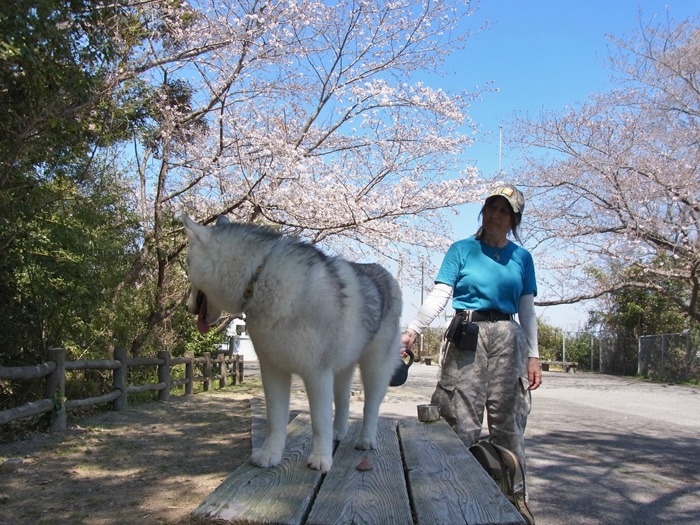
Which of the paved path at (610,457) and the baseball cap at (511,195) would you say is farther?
the paved path at (610,457)

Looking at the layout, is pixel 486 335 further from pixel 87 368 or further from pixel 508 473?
pixel 87 368

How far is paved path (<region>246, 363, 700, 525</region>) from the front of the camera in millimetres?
5332

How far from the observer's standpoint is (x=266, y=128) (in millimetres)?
12289

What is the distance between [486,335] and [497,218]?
75 centimetres

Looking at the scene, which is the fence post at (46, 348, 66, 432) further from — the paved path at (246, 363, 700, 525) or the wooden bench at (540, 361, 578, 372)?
the wooden bench at (540, 361, 578, 372)

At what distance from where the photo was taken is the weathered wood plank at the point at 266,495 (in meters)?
2.03

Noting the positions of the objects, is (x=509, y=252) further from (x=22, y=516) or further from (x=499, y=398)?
(x=22, y=516)

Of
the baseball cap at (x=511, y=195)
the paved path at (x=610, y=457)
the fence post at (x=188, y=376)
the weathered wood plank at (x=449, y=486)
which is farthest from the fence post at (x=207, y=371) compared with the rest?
the baseball cap at (x=511, y=195)

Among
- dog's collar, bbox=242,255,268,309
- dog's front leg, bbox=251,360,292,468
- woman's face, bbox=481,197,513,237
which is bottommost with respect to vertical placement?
dog's front leg, bbox=251,360,292,468

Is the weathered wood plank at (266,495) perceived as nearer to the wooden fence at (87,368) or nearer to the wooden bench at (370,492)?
the wooden bench at (370,492)

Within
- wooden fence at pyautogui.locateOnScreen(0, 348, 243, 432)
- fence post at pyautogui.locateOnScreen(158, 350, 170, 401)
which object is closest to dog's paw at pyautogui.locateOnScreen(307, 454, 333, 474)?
wooden fence at pyautogui.locateOnScreen(0, 348, 243, 432)

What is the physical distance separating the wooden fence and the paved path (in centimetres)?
256

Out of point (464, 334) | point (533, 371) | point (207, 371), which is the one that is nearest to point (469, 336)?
point (464, 334)

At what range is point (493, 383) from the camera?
3.77 meters
